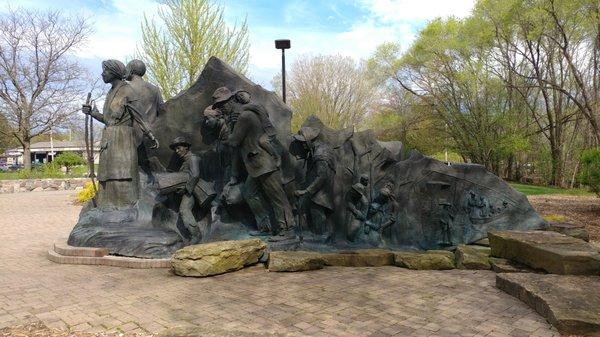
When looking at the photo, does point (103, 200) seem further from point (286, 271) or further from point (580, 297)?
point (580, 297)

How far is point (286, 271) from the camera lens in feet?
20.5

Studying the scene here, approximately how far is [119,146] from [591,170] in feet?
45.1

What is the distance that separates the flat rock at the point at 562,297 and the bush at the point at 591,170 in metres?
10.1

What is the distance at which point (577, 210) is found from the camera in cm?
1415

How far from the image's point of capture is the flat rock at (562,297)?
155 inches

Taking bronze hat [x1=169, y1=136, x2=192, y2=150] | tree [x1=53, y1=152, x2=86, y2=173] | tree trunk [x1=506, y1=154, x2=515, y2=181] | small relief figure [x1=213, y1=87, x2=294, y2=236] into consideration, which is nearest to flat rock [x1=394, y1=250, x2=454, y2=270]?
small relief figure [x1=213, y1=87, x2=294, y2=236]

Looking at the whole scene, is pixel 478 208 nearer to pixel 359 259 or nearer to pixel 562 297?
pixel 359 259

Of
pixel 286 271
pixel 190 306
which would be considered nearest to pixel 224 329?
pixel 190 306

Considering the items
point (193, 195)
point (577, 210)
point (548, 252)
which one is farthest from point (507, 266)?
point (577, 210)

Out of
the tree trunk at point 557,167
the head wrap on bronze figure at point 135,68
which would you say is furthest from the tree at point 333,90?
the head wrap on bronze figure at point 135,68

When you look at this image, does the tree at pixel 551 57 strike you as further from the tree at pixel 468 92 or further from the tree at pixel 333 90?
the tree at pixel 333 90

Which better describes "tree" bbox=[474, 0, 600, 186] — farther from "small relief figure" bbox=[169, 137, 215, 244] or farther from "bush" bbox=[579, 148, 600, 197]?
"small relief figure" bbox=[169, 137, 215, 244]

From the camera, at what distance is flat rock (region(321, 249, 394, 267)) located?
257 inches

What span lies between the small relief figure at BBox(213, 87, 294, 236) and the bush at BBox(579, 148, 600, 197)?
11.2m
